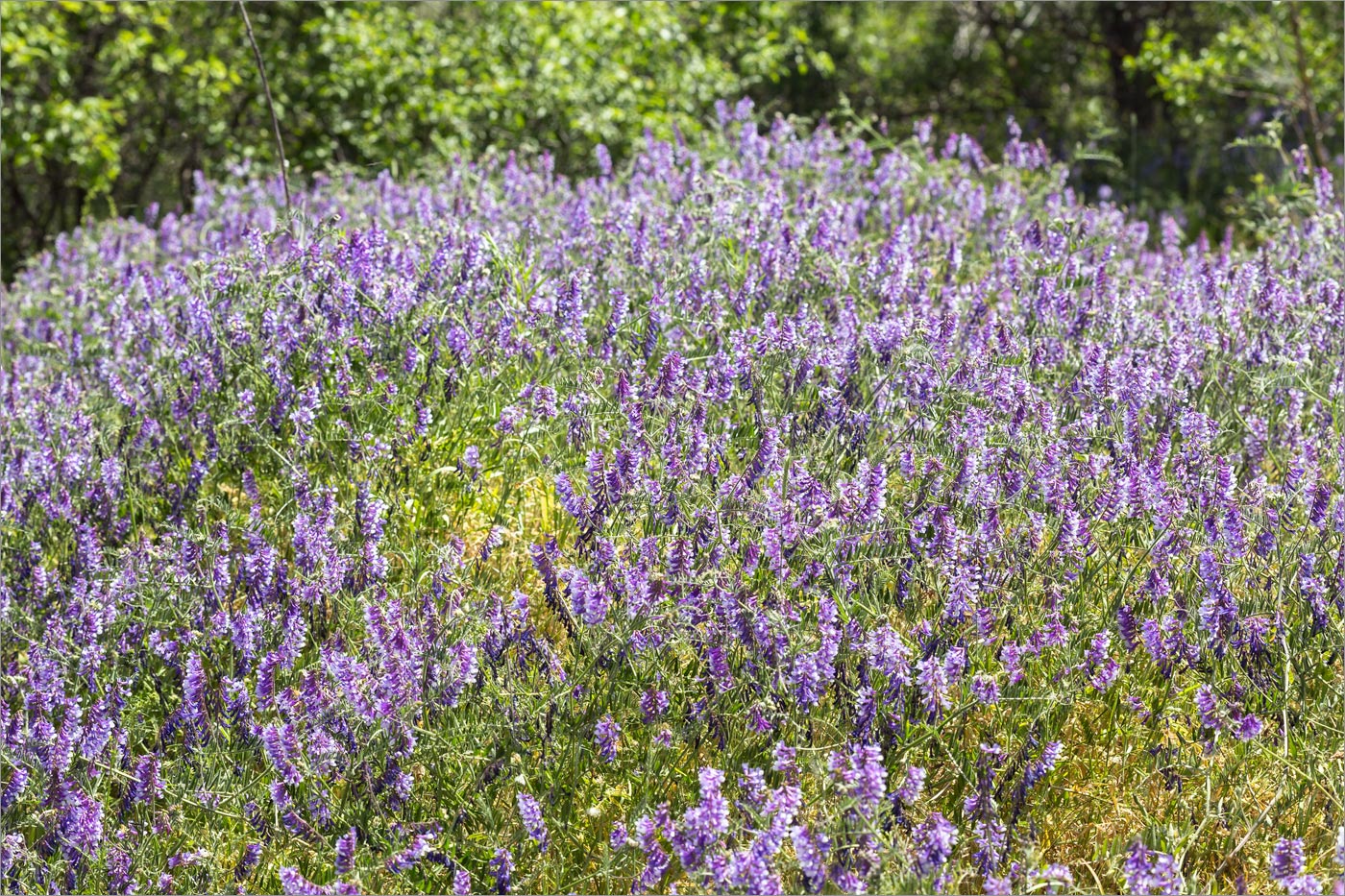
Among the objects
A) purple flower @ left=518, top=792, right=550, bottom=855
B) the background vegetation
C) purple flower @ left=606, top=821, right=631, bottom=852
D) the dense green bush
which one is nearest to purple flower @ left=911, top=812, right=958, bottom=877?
purple flower @ left=606, top=821, right=631, bottom=852

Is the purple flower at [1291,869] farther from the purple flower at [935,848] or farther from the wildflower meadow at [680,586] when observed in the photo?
the purple flower at [935,848]

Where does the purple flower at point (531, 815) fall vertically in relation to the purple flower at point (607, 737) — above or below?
below

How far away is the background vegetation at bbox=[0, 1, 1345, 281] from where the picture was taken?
25.8 feet

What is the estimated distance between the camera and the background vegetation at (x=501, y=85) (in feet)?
25.8

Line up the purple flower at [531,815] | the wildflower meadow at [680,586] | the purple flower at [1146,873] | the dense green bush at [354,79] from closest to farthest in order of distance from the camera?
the purple flower at [1146,873] < the purple flower at [531,815] < the wildflower meadow at [680,586] < the dense green bush at [354,79]

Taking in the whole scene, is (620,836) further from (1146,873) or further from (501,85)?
(501,85)

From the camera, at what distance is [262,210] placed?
19.7 ft

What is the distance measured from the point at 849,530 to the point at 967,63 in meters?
9.34

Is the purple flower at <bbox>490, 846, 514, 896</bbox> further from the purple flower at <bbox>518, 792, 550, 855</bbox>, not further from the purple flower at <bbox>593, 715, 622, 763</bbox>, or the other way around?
the purple flower at <bbox>593, 715, 622, 763</bbox>

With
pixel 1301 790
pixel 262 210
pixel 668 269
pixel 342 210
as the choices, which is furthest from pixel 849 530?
pixel 262 210

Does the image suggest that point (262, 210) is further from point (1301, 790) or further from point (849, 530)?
point (1301, 790)

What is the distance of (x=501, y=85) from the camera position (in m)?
7.83

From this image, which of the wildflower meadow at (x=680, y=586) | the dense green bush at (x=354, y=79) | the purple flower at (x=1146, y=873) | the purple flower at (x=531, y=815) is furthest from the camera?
the dense green bush at (x=354, y=79)

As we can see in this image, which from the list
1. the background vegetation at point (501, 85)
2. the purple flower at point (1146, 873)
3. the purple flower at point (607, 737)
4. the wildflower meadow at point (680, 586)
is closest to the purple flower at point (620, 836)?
the wildflower meadow at point (680, 586)
